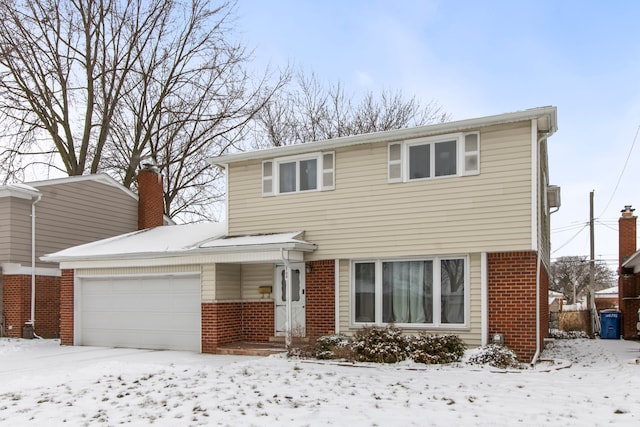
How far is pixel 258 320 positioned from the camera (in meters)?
14.2

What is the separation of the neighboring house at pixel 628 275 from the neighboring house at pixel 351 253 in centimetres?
589

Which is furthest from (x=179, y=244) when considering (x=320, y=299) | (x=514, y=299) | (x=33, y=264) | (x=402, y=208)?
(x=514, y=299)

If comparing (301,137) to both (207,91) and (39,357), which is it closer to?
(207,91)

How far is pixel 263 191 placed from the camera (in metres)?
14.2

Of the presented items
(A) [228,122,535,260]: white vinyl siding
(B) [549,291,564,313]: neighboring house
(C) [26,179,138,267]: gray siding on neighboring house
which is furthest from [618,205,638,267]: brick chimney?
(C) [26,179,138,267]: gray siding on neighboring house

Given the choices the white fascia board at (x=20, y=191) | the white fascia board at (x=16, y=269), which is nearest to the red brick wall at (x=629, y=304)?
the white fascia board at (x=16, y=269)

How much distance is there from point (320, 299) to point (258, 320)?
76.8 inches

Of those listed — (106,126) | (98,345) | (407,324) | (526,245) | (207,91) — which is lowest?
(98,345)

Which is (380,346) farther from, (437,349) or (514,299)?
(514,299)

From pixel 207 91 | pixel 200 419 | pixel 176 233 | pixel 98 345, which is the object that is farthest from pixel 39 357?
pixel 207 91

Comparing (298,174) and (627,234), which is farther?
(627,234)

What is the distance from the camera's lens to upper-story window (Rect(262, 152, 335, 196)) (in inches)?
529

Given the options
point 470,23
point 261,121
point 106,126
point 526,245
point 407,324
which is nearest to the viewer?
point 526,245

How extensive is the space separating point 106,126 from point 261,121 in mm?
7967
